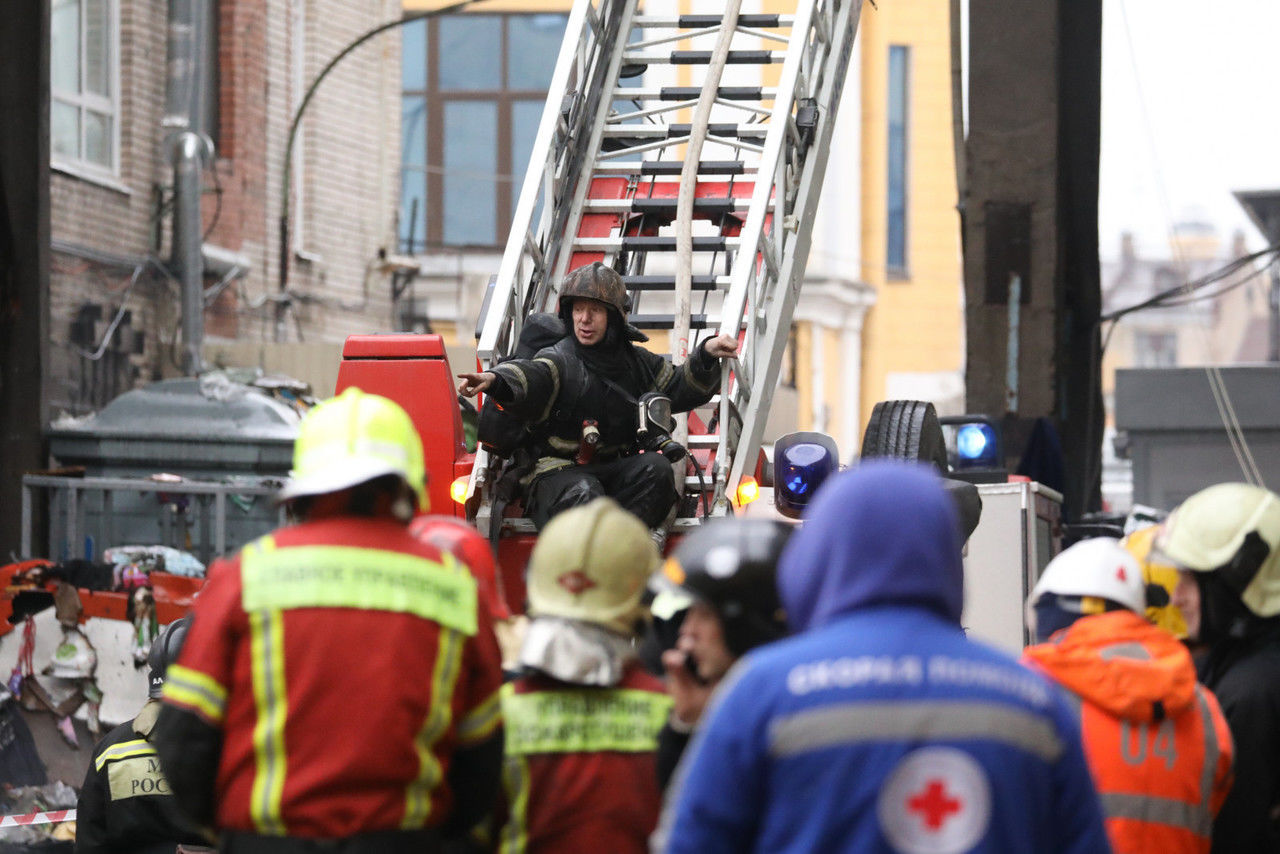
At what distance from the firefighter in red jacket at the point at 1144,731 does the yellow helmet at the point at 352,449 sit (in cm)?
132

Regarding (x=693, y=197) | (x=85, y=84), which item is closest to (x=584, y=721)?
(x=693, y=197)

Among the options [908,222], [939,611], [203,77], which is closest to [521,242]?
[939,611]

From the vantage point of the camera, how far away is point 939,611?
2535 millimetres

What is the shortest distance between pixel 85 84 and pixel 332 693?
14.3m

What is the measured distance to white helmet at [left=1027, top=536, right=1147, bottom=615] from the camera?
362cm

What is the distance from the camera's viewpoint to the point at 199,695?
10.2ft

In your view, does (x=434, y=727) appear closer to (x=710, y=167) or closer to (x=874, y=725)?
(x=874, y=725)

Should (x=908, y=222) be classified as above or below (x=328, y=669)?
above

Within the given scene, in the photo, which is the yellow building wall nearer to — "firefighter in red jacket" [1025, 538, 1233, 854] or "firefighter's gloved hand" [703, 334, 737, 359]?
"firefighter's gloved hand" [703, 334, 737, 359]

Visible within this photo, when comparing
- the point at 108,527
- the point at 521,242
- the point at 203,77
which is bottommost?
the point at 108,527

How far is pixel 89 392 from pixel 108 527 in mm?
4778

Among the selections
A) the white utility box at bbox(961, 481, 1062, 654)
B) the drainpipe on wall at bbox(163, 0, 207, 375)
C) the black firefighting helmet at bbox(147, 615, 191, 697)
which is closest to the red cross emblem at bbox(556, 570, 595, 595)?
the black firefighting helmet at bbox(147, 615, 191, 697)

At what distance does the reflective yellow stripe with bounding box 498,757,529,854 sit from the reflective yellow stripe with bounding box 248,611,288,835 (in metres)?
0.44

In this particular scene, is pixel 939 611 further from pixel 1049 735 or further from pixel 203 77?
pixel 203 77
